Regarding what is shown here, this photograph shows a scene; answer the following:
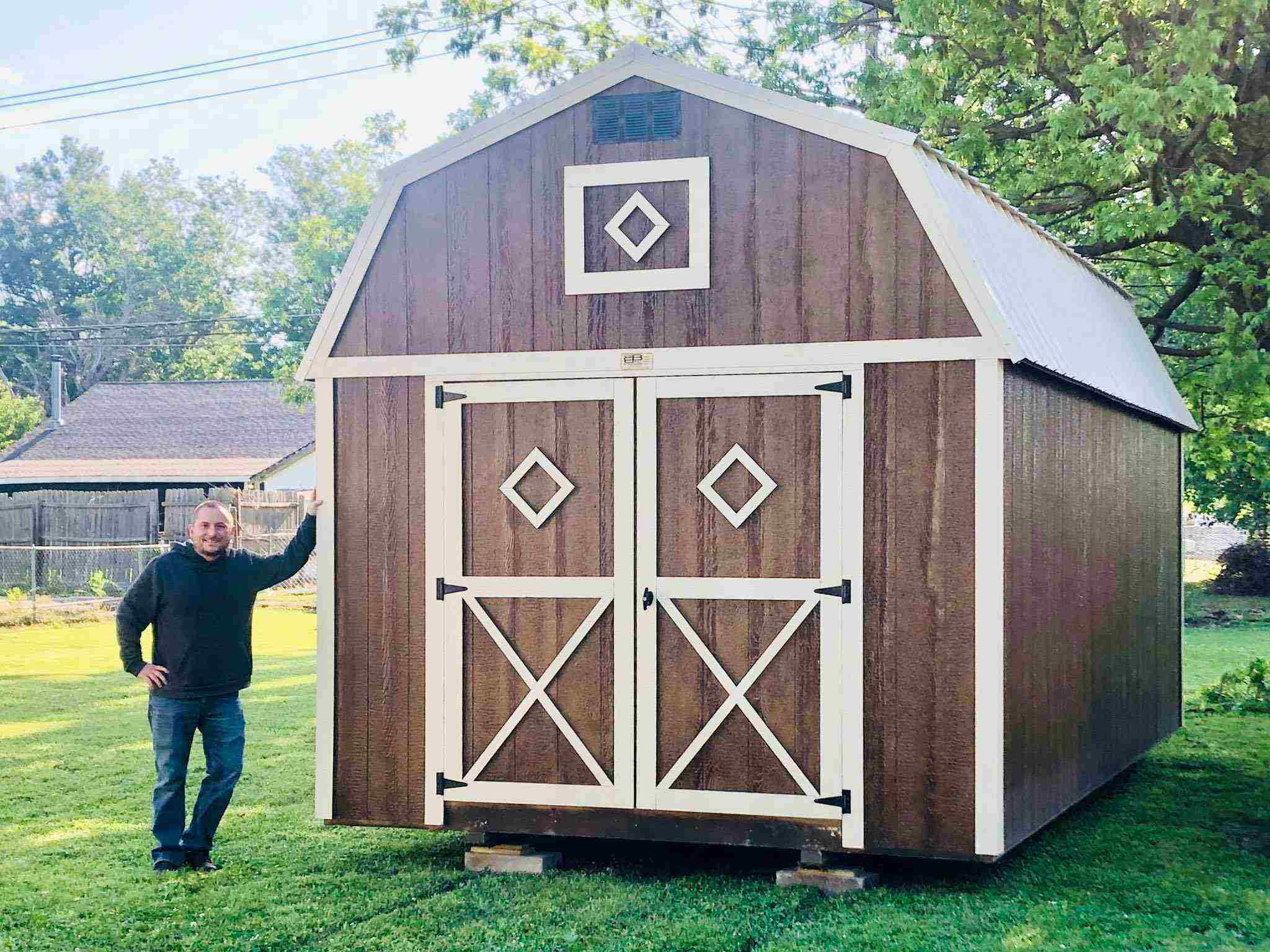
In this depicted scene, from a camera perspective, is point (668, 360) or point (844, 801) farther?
point (668, 360)

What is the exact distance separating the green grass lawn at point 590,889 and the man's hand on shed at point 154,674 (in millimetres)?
876

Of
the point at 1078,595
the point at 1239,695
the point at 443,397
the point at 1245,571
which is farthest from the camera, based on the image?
the point at 1245,571

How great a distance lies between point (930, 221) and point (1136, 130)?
4855 millimetres

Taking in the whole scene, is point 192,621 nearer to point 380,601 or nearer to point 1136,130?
point 380,601

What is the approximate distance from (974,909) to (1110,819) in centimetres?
253

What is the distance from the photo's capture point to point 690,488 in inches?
286

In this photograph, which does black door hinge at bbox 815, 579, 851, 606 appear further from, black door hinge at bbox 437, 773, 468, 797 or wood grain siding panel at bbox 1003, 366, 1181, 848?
black door hinge at bbox 437, 773, 468, 797

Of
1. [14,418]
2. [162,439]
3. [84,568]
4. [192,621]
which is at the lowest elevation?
[84,568]

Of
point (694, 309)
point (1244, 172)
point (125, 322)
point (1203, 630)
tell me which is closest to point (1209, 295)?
point (1244, 172)

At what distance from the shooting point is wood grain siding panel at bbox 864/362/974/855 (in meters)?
6.90

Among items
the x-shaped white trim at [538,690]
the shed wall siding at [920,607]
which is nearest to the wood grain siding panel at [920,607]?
the shed wall siding at [920,607]

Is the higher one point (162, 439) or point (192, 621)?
point (162, 439)

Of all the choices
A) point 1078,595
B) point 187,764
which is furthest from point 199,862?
point 1078,595

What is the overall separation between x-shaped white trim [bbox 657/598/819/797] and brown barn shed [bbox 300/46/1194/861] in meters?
0.01
